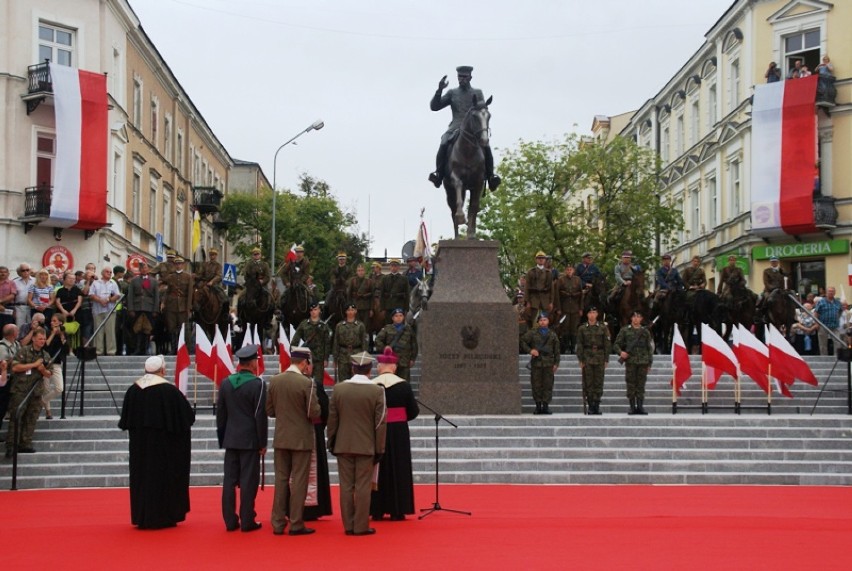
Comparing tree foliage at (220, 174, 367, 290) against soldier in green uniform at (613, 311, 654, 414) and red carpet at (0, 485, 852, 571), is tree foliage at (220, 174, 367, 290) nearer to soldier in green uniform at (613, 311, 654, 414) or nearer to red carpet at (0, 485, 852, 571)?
soldier in green uniform at (613, 311, 654, 414)

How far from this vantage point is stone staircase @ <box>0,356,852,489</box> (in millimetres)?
15875

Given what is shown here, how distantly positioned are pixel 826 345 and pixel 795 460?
9.64 m

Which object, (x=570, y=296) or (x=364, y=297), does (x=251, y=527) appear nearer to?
(x=364, y=297)

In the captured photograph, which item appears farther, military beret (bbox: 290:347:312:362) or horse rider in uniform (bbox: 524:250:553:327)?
horse rider in uniform (bbox: 524:250:553:327)

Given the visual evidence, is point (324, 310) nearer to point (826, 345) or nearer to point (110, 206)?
point (826, 345)

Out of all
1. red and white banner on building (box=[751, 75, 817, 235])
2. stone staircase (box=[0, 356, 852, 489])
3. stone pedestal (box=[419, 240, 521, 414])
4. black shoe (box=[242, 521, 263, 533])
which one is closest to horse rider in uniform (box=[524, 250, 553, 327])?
stone pedestal (box=[419, 240, 521, 414])

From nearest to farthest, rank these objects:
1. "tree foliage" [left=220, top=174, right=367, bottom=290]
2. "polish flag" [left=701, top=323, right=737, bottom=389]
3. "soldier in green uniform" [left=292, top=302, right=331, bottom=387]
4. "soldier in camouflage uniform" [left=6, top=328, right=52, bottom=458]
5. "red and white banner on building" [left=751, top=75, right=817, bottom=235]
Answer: "soldier in camouflage uniform" [left=6, top=328, right=52, bottom=458] < "polish flag" [left=701, top=323, right=737, bottom=389] < "soldier in green uniform" [left=292, top=302, right=331, bottom=387] < "red and white banner on building" [left=751, top=75, right=817, bottom=235] < "tree foliage" [left=220, top=174, right=367, bottom=290]

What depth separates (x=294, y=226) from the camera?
62.2m

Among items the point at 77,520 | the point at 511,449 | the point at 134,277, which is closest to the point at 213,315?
the point at 134,277

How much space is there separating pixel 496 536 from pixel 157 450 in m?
3.46

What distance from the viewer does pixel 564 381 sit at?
877 inches

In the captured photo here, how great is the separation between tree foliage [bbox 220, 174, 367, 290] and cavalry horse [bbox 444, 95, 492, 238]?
41211mm

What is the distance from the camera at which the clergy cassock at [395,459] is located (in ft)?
40.3

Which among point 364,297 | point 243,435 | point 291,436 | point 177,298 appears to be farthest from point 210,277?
point 291,436
